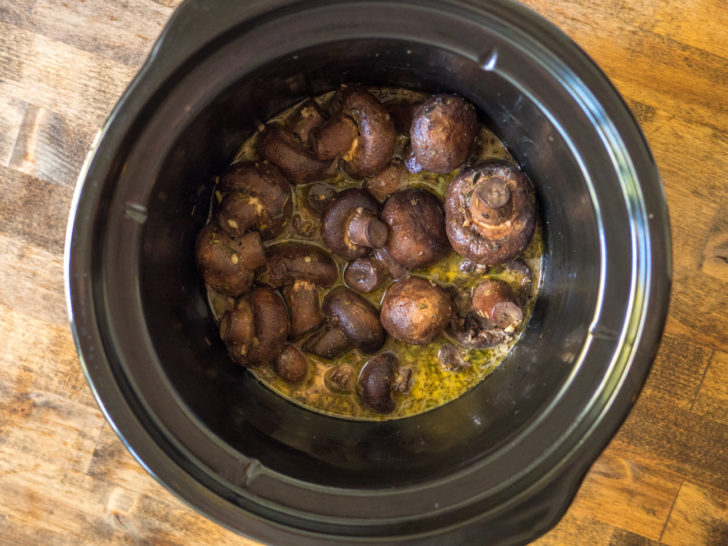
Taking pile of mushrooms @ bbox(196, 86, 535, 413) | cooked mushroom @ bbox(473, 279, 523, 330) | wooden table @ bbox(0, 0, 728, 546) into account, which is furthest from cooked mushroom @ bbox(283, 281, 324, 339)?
wooden table @ bbox(0, 0, 728, 546)

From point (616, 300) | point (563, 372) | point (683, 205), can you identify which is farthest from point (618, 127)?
point (683, 205)

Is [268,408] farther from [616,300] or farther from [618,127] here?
[618,127]

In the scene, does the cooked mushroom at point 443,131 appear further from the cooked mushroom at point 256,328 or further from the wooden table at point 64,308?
the cooked mushroom at point 256,328

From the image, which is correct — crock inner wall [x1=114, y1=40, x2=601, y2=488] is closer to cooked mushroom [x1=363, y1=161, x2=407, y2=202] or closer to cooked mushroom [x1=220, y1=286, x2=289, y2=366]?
cooked mushroom [x1=220, y1=286, x2=289, y2=366]

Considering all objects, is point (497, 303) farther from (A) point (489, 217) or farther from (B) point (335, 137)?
(B) point (335, 137)

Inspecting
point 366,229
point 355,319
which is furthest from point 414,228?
point 355,319
